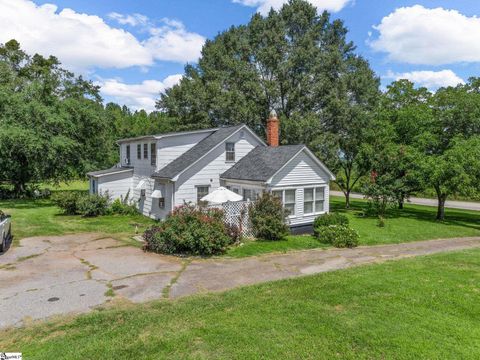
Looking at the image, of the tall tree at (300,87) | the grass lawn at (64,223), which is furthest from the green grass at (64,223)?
the tall tree at (300,87)

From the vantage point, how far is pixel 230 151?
74.5 feet

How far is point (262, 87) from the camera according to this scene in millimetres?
31781

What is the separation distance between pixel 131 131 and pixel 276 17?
34.6m

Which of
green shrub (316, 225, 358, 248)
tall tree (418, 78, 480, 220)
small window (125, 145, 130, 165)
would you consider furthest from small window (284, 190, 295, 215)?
small window (125, 145, 130, 165)

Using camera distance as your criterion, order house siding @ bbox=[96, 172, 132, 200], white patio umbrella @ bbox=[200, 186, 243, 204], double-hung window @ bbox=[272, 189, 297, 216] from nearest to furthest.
Answer: white patio umbrella @ bbox=[200, 186, 243, 204] < double-hung window @ bbox=[272, 189, 297, 216] < house siding @ bbox=[96, 172, 132, 200]

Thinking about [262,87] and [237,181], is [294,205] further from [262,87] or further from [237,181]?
[262,87]

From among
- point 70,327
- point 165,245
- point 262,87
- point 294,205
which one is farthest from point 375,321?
point 262,87

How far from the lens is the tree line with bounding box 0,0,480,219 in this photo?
26656mm

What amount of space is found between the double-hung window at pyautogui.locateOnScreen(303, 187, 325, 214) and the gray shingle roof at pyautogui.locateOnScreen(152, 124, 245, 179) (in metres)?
6.34

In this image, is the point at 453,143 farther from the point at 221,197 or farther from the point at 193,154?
the point at 193,154

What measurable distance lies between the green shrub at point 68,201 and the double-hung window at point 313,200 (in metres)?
15.6

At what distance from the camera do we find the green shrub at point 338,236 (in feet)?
55.7

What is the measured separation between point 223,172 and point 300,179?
196 inches

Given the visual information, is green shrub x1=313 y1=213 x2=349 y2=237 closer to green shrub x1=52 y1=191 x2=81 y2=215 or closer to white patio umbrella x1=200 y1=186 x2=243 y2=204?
white patio umbrella x1=200 y1=186 x2=243 y2=204
